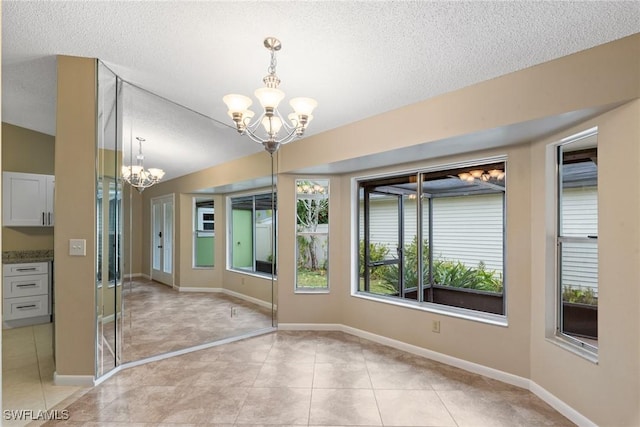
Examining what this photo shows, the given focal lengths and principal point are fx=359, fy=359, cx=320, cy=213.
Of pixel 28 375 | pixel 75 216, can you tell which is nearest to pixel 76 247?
pixel 75 216

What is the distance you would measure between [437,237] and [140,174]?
10.6 feet

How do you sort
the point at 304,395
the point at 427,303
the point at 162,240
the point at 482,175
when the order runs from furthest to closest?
1. the point at 162,240
2. the point at 427,303
3. the point at 482,175
4. the point at 304,395

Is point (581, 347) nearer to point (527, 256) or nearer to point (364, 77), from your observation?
point (527, 256)

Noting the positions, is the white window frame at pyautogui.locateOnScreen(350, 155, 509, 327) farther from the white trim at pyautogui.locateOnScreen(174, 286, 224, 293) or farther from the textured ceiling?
the white trim at pyautogui.locateOnScreen(174, 286, 224, 293)

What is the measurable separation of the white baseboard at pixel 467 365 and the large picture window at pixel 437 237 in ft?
1.64

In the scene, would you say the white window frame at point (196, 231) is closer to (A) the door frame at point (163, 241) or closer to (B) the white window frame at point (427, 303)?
(A) the door frame at point (163, 241)

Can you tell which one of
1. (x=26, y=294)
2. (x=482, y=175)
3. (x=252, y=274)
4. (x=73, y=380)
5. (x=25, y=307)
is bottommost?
(x=73, y=380)

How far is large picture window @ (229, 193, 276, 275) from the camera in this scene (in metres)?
5.16

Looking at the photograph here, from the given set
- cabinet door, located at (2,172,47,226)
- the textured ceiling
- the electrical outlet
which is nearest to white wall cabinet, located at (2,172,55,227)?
cabinet door, located at (2,172,47,226)

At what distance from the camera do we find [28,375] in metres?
3.15

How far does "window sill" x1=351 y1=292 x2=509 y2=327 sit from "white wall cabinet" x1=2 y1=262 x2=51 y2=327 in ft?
14.1

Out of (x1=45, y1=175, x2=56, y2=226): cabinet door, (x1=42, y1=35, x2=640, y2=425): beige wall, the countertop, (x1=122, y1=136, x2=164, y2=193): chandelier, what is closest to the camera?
(x1=42, y1=35, x2=640, y2=425): beige wall

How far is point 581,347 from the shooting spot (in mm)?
2701

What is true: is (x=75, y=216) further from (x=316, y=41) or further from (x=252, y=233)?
(x=252, y=233)
